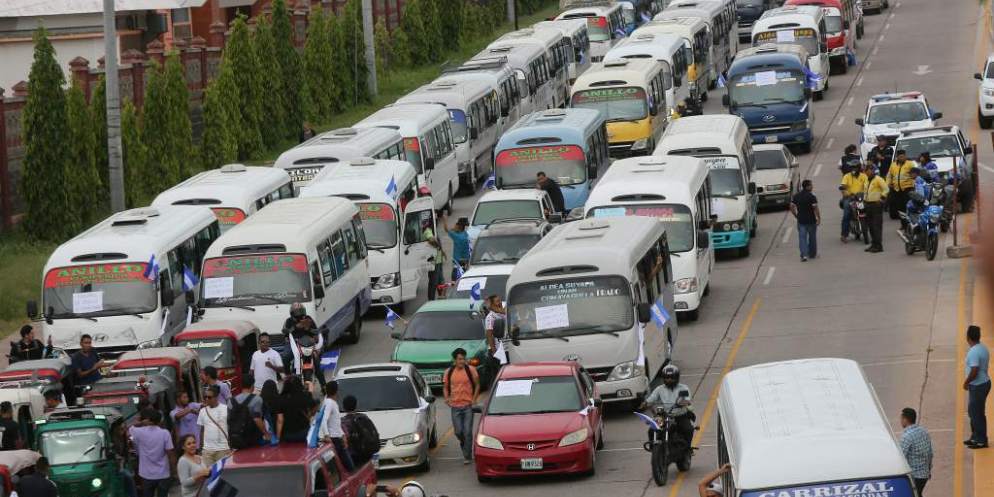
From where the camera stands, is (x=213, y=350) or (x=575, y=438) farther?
(x=213, y=350)

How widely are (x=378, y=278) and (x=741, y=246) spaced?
7.77 metres

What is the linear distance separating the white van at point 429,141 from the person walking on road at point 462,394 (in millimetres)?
18478

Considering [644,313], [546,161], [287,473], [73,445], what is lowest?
[73,445]

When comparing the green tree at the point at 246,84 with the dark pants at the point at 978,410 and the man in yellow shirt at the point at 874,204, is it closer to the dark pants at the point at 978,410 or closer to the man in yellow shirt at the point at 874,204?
the man in yellow shirt at the point at 874,204

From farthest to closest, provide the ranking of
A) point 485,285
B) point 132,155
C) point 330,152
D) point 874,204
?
point 132,155 < point 330,152 < point 874,204 < point 485,285

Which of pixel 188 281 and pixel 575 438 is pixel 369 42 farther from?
pixel 575 438

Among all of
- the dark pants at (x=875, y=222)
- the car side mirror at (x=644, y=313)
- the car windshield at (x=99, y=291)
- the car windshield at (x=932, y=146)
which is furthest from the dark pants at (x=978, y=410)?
the car windshield at (x=932, y=146)

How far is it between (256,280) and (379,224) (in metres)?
5.50

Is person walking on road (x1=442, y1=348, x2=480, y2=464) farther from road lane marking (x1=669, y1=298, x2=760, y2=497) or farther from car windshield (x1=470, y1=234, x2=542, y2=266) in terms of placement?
car windshield (x1=470, y1=234, x2=542, y2=266)

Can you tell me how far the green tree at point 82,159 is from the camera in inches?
1534

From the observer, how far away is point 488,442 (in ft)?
70.1

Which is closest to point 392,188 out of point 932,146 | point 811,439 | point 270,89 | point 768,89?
point 932,146

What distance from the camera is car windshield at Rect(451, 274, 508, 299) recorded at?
29.8 meters

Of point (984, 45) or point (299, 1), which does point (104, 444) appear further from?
point (984, 45)
